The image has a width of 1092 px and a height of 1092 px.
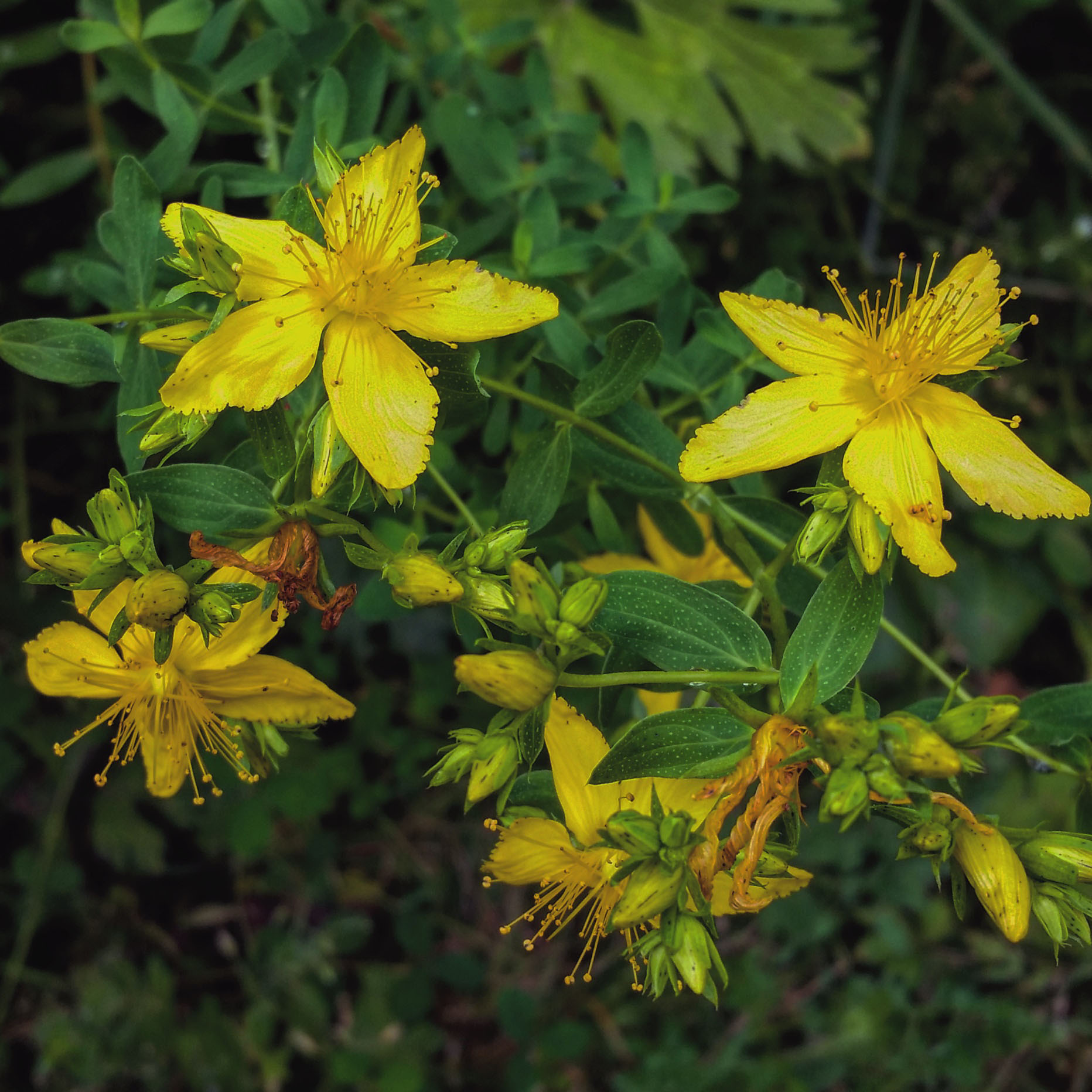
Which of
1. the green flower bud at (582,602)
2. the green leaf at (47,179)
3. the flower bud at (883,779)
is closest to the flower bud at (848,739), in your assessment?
the flower bud at (883,779)

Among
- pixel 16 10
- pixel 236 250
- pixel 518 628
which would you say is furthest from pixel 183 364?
pixel 16 10

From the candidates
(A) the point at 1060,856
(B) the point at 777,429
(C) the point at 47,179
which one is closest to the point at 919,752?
(A) the point at 1060,856

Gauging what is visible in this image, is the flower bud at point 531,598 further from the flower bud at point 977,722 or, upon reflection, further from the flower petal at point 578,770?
the flower bud at point 977,722

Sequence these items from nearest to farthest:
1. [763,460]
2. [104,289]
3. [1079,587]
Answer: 1. [763,460]
2. [104,289]
3. [1079,587]

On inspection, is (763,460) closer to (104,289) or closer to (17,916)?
(104,289)

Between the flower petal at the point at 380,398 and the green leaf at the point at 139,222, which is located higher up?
the green leaf at the point at 139,222

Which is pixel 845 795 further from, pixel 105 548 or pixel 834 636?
pixel 105 548
